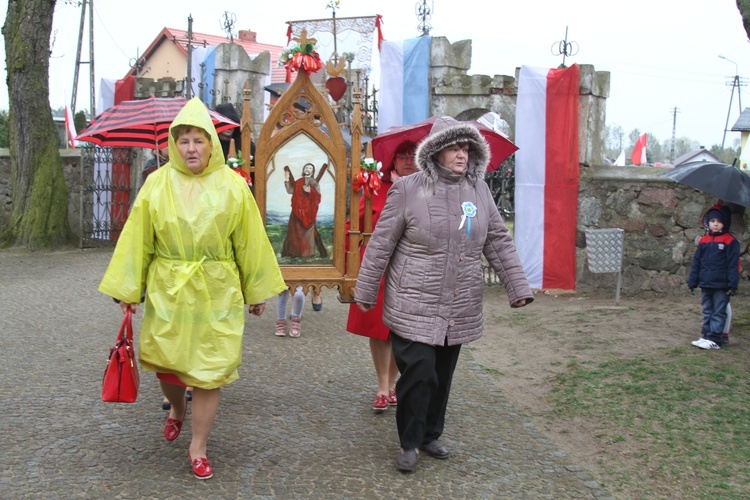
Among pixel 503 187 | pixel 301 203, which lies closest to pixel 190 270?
pixel 301 203

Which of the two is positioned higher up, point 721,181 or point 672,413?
point 721,181

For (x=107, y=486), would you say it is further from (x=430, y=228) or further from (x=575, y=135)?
(x=575, y=135)

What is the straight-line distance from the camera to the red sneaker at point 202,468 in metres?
4.08

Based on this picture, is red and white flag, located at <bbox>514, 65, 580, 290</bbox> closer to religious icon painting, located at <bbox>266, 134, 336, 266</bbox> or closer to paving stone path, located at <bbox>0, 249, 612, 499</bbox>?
paving stone path, located at <bbox>0, 249, 612, 499</bbox>

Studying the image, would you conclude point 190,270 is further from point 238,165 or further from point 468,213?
point 238,165

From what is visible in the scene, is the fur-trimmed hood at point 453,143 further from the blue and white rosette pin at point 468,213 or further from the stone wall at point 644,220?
the stone wall at point 644,220

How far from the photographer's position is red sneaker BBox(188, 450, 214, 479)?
408 cm

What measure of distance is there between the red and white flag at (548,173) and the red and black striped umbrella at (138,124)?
4253 mm

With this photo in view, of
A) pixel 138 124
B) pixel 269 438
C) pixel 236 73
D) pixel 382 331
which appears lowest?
pixel 269 438

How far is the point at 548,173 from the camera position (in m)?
10.3

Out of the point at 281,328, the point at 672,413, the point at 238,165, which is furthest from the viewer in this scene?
the point at 281,328

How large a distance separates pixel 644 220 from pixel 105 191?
31.1ft

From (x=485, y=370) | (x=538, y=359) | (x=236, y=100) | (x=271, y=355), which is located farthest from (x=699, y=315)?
(x=236, y=100)

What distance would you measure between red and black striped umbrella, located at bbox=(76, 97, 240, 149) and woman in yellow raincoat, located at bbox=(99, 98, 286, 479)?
3.21 m
